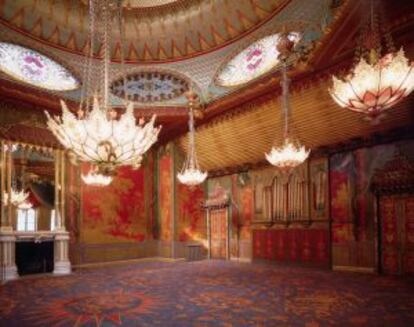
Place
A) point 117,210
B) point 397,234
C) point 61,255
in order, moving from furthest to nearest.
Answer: point 117,210 < point 61,255 < point 397,234

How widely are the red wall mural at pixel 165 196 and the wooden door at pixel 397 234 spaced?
675cm

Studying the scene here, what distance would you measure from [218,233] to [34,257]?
5989 mm

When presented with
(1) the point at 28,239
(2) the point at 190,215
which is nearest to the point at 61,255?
(1) the point at 28,239

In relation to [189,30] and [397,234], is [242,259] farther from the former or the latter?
[189,30]

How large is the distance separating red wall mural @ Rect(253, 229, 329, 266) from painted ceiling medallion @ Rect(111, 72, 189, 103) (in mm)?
5369

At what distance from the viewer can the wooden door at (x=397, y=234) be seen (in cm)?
824

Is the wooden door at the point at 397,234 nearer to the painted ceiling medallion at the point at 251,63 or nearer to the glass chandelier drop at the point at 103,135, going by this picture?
the painted ceiling medallion at the point at 251,63

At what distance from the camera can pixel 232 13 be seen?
426 inches

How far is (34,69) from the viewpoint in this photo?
Answer: 10656 mm

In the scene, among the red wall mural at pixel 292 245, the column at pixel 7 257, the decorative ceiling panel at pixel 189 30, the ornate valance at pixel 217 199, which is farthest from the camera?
the ornate valance at pixel 217 199

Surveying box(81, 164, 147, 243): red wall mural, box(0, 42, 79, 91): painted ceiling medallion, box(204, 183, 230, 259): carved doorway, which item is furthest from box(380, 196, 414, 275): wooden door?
box(0, 42, 79, 91): painted ceiling medallion

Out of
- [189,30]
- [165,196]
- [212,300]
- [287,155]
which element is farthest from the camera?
[165,196]

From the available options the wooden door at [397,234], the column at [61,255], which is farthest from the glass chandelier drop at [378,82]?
the column at [61,255]

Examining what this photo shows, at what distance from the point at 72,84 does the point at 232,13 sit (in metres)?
5.42
